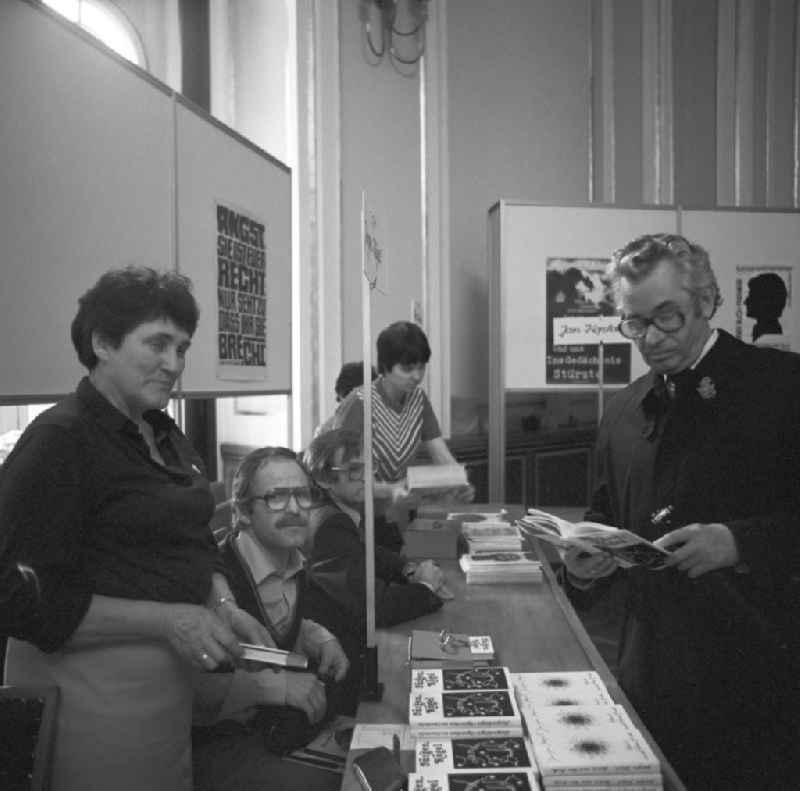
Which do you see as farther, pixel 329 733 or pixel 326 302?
pixel 326 302

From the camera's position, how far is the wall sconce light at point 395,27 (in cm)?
497

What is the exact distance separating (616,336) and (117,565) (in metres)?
3.95

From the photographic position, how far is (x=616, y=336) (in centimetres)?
480

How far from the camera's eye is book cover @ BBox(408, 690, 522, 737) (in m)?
1.29

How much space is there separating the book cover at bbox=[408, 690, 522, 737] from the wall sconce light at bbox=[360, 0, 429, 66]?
446 centimetres

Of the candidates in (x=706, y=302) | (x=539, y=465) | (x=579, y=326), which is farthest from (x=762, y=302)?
(x=706, y=302)

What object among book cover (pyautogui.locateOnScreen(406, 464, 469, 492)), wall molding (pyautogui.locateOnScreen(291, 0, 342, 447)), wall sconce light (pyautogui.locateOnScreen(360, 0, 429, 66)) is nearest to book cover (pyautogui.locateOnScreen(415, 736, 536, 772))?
book cover (pyautogui.locateOnScreen(406, 464, 469, 492))

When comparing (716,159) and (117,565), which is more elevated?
(716,159)

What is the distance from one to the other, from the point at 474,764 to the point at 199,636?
18.2 inches

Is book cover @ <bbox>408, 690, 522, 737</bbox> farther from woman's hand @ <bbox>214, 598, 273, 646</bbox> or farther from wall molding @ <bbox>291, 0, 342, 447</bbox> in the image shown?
wall molding @ <bbox>291, 0, 342, 447</bbox>

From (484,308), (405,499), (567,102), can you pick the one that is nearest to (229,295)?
(405,499)

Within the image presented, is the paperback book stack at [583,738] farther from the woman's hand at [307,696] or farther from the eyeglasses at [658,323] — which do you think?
the eyeglasses at [658,323]

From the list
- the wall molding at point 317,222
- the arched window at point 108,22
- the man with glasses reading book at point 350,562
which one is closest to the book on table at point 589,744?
the man with glasses reading book at point 350,562

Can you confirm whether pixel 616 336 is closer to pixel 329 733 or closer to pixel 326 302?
pixel 326 302
